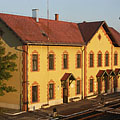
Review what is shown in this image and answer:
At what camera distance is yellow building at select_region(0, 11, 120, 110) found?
30.6 meters

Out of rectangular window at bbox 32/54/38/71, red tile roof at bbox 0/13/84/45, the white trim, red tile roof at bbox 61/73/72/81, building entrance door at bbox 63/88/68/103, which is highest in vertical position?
red tile roof at bbox 0/13/84/45

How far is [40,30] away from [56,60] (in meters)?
4.13

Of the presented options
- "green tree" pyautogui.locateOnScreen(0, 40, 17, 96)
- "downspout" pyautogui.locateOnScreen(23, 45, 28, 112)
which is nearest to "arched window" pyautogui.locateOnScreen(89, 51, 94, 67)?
"downspout" pyautogui.locateOnScreen(23, 45, 28, 112)

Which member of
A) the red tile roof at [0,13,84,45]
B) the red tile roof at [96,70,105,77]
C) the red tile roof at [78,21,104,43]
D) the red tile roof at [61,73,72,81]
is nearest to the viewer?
the red tile roof at [0,13,84,45]

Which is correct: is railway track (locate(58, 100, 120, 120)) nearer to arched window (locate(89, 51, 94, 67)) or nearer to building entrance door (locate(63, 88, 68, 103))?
building entrance door (locate(63, 88, 68, 103))

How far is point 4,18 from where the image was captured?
105 feet

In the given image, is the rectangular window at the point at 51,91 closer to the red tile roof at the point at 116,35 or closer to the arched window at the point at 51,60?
the arched window at the point at 51,60

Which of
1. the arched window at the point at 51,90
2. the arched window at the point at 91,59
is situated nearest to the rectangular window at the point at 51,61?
the arched window at the point at 51,90

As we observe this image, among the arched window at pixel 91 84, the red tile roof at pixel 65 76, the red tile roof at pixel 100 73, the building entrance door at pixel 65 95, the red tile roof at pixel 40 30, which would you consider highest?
the red tile roof at pixel 40 30

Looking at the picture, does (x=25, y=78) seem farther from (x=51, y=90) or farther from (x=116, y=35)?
(x=116, y=35)

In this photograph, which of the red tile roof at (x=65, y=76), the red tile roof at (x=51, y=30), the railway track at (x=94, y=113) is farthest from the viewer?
the red tile roof at (x=65, y=76)

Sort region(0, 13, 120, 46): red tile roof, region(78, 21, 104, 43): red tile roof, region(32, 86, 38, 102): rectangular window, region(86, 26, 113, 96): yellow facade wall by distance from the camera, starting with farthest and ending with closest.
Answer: region(78, 21, 104, 43): red tile roof → region(86, 26, 113, 96): yellow facade wall → region(0, 13, 120, 46): red tile roof → region(32, 86, 38, 102): rectangular window

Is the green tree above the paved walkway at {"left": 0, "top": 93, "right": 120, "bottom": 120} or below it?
above

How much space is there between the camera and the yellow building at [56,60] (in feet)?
101
